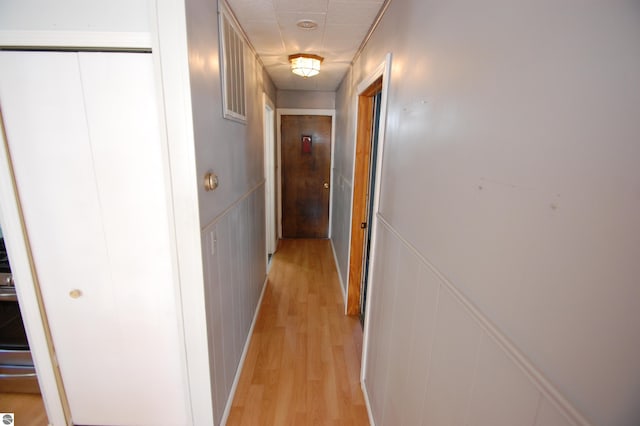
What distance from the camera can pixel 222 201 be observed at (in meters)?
1.55

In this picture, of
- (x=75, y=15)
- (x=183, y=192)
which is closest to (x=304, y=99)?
(x=75, y=15)

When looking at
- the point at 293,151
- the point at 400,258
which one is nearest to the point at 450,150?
the point at 400,258

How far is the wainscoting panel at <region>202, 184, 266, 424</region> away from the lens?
140 cm

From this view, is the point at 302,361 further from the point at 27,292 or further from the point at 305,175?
the point at 305,175

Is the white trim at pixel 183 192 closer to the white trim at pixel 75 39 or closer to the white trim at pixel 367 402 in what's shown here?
the white trim at pixel 75 39

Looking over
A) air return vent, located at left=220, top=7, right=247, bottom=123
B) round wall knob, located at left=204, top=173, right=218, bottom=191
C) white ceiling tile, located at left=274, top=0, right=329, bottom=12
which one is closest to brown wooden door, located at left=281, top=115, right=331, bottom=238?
air return vent, located at left=220, top=7, right=247, bottom=123

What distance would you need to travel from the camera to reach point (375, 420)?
154 centimetres

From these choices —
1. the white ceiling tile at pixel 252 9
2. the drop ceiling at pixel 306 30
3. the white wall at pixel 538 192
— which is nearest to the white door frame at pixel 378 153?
the drop ceiling at pixel 306 30

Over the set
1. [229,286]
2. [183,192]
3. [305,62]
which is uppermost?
[305,62]

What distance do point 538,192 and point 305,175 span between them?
4002mm

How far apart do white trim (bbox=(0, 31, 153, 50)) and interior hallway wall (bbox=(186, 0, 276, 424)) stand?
0.76 ft

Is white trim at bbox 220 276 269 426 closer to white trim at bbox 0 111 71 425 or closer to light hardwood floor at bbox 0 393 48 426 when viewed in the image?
white trim at bbox 0 111 71 425

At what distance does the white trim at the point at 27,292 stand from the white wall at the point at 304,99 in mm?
3388

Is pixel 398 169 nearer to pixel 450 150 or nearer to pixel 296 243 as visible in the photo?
pixel 450 150
